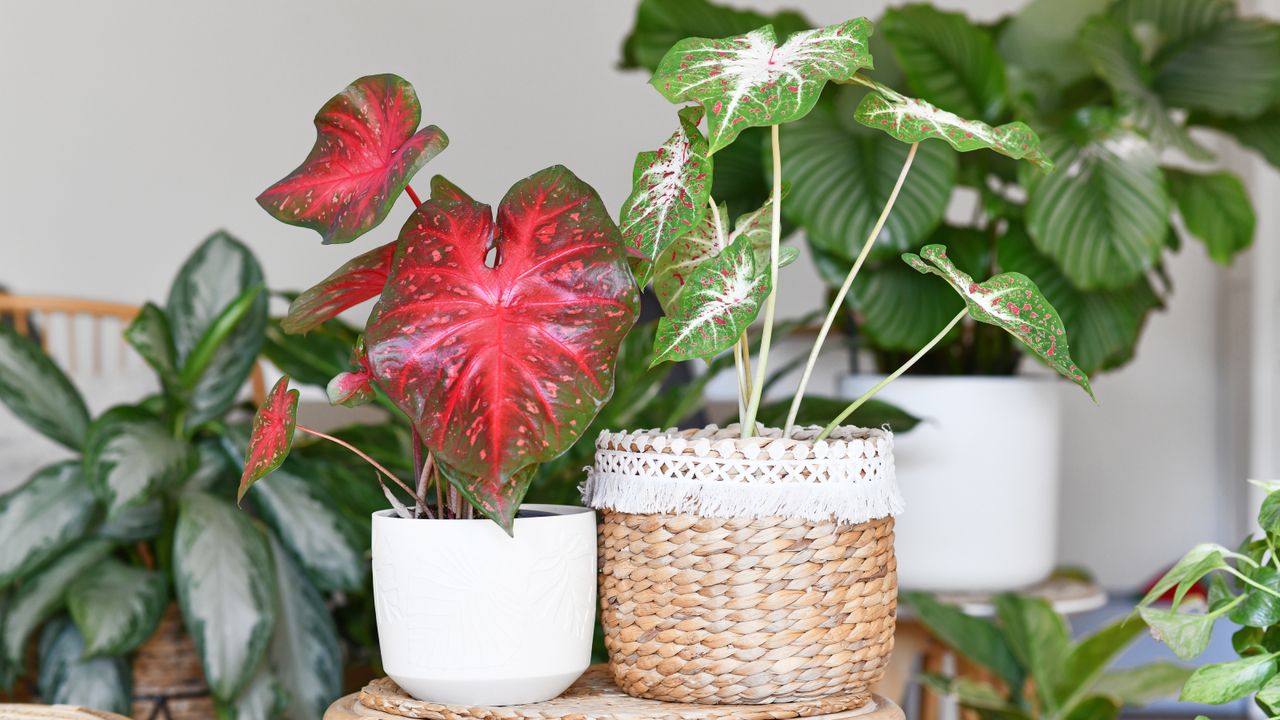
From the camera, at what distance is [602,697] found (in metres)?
0.70

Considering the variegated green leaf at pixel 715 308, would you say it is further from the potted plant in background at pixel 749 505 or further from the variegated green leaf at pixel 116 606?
the variegated green leaf at pixel 116 606

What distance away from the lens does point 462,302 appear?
62 cm

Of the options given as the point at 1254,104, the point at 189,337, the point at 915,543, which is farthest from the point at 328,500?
the point at 1254,104

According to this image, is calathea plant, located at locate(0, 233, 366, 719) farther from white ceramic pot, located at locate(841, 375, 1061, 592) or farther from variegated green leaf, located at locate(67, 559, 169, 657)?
white ceramic pot, located at locate(841, 375, 1061, 592)

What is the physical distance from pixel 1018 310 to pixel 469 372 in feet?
0.97

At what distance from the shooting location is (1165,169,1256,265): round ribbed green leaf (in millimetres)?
1641

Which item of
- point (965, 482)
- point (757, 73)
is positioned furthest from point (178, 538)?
point (965, 482)

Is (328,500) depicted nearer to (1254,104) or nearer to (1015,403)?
(1015,403)

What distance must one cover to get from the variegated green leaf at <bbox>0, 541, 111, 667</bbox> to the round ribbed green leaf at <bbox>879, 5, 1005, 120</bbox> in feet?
3.77

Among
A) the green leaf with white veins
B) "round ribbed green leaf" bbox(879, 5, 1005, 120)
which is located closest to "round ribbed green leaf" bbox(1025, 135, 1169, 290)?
"round ribbed green leaf" bbox(879, 5, 1005, 120)

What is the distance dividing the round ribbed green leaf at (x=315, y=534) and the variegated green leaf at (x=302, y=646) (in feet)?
0.08

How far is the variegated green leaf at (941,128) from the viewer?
630 mm

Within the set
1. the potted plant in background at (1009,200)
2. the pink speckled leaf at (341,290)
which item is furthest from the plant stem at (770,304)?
the potted plant in background at (1009,200)

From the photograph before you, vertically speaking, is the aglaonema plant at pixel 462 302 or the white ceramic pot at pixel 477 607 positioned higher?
the aglaonema plant at pixel 462 302
